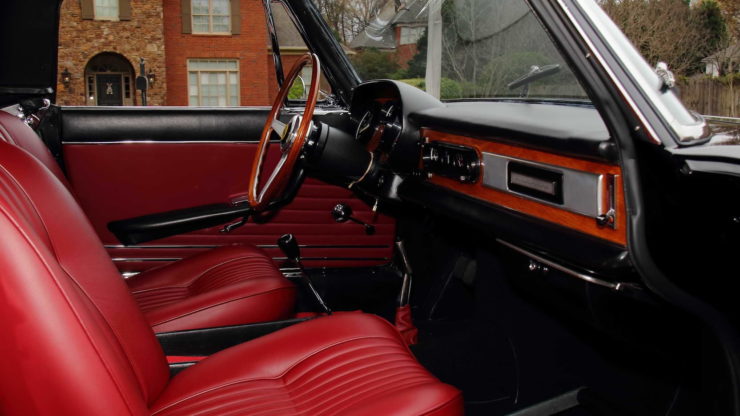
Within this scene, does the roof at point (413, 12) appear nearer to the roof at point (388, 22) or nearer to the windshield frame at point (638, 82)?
the roof at point (388, 22)

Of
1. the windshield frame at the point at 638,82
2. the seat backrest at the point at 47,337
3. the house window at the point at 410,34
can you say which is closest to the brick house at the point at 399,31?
the house window at the point at 410,34

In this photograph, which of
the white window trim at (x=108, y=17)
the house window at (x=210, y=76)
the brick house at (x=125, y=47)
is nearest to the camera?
the white window trim at (x=108, y=17)

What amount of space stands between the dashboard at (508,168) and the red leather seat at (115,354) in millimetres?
351

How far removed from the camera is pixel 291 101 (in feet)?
9.37

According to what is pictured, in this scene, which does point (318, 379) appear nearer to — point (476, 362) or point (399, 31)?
point (476, 362)

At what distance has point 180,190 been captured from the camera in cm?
258

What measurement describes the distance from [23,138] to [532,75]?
4.16 ft

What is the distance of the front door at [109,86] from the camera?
637 inches

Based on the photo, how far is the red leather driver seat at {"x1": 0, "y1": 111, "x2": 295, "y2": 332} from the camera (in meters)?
1.66

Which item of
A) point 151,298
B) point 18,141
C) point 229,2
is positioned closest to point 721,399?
point 151,298

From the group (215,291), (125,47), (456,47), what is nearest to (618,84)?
(456,47)

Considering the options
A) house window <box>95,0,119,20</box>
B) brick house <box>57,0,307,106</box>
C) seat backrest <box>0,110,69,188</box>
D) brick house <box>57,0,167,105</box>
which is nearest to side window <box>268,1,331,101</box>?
seat backrest <box>0,110,69,188</box>

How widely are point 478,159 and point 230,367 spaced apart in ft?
2.33

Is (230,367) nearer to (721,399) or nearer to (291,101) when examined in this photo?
(721,399)
